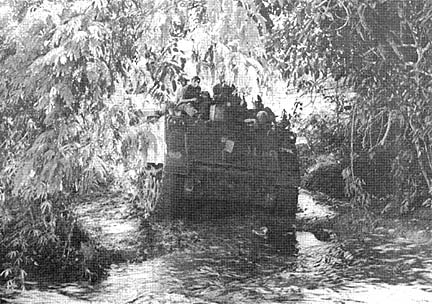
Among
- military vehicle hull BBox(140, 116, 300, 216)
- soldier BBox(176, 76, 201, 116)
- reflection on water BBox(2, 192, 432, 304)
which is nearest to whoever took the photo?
reflection on water BBox(2, 192, 432, 304)

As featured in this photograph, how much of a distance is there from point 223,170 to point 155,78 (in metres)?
0.48

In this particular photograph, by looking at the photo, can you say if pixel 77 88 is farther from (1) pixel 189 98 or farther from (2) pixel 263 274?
(2) pixel 263 274

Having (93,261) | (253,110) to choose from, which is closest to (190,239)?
(93,261)

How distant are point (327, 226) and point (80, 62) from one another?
1.34m

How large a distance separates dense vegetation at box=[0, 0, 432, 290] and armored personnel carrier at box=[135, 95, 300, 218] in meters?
0.22

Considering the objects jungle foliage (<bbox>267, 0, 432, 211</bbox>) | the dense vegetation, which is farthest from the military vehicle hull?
jungle foliage (<bbox>267, 0, 432, 211</bbox>)

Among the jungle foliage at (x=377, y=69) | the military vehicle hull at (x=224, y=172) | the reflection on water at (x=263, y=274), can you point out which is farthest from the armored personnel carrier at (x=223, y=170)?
the jungle foliage at (x=377, y=69)

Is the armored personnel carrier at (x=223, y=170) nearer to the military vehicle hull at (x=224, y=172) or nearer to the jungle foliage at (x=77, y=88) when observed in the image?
the military vehicle hull at (x=224, y=172)

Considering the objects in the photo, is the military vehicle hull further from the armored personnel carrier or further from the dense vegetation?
the dense vegetation

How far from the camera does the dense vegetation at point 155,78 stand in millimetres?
2557

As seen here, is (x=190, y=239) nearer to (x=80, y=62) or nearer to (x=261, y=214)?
(x=261, y=214)

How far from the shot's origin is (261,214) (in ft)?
10.0

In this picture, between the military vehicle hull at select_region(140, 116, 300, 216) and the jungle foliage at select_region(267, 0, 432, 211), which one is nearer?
the military vehicle hull at select_region(140, 116, 300, 216)

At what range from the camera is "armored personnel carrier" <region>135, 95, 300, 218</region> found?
9.74 feet
